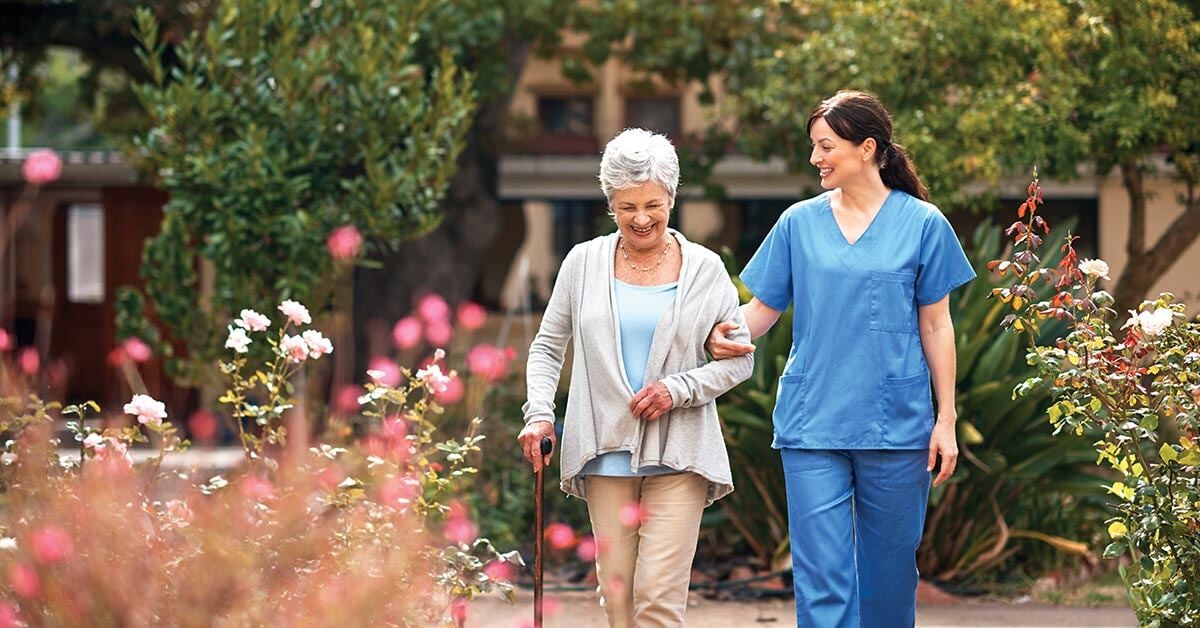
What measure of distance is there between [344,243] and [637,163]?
15.3 feet

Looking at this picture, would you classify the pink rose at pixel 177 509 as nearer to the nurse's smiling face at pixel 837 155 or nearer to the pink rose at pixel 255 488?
the pink rose at pixel 255 488

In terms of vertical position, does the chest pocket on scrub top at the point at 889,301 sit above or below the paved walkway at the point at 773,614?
above

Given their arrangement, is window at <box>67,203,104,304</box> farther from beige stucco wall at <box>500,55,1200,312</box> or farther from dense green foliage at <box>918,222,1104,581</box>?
dense green foliage at <box>918,222,1104,581</box>

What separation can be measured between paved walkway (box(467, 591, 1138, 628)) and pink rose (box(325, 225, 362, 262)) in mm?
2341

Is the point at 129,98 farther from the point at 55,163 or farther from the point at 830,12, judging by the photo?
the point at 55,163

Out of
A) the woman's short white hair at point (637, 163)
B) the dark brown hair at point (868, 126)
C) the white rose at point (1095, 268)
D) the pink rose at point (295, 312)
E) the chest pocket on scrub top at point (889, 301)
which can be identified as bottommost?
the pink rose at point (295, 312)

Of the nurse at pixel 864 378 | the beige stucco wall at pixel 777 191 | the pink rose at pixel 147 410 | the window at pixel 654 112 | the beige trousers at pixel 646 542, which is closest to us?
the beige trousers at pixel 646 542

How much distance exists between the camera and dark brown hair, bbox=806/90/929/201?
4.79m

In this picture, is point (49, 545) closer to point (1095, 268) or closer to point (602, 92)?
point (1095, 268)

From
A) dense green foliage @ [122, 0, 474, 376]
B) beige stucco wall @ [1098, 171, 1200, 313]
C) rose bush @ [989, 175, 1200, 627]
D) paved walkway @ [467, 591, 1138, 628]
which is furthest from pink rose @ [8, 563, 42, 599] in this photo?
beige stucco wall @ [1098, 171, 1200, 313]

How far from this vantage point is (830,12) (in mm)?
10633

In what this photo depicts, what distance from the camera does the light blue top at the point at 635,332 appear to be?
4.56 meters

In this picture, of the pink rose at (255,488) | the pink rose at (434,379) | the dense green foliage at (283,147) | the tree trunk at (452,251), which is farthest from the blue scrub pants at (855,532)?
the tree trunk at (452,251)

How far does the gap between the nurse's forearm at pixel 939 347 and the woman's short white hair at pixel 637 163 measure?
2.91 feet
